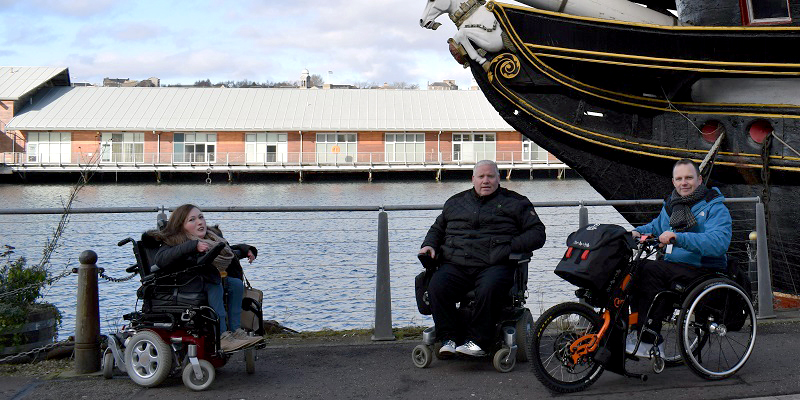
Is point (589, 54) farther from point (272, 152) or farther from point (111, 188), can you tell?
point (272, 152)

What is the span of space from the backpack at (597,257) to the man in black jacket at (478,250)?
2.33 ft

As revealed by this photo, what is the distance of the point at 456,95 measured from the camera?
65.1m

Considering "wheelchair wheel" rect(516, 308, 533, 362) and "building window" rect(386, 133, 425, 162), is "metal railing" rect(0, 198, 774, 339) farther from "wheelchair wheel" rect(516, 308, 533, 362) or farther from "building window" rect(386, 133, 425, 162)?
"building window" rect(386, 133, 425, 162)

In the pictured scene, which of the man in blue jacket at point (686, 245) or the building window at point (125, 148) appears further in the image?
the building window at point (125, 148)

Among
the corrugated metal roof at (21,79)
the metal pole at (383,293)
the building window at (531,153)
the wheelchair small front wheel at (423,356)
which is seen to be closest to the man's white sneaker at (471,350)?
the wheelchair small front wheel at (423,356)

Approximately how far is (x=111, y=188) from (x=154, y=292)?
5085 centimetres

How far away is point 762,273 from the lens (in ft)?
26.6

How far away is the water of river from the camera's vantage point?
11.2m

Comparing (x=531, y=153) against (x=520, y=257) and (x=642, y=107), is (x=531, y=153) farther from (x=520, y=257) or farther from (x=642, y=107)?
(x=520, y=257)

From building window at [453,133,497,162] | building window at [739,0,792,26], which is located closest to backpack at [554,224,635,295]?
building window at [739,0,792,26]

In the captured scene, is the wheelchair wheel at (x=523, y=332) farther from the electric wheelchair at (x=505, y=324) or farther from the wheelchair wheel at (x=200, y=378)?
the wheelchair wheel at (x=200, y=378)

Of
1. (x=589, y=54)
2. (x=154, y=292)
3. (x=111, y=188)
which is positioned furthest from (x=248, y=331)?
(x=111, y=188)

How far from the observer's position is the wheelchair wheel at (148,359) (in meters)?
5.79

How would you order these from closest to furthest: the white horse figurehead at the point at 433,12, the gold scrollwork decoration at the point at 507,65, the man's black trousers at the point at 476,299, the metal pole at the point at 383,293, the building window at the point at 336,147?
the man's black trousers at the point at 476,299, the metal pole at the point at 383,293, the gold scrollwork decoration at the point at 507,65, the white horse figurehead at the point at 433,12, the building window at the point at 336,147
